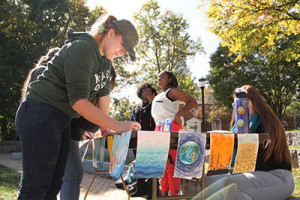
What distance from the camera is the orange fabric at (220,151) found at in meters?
2.05

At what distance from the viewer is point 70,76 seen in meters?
1.53

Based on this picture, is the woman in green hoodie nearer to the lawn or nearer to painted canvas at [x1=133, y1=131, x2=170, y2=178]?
painted canvas at [x1=133, y1=131, x2=170, y2=178]

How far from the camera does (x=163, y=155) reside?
71.0 inches

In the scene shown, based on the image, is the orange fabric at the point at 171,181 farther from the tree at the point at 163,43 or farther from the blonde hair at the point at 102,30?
the tree at the point at 163,43

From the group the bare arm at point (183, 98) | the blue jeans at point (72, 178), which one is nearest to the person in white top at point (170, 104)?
the bare arm at point (183, 98)

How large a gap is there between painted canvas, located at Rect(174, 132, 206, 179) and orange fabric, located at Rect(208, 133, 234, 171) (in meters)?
0.08

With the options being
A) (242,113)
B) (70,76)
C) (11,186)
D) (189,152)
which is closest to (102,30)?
(70,76)

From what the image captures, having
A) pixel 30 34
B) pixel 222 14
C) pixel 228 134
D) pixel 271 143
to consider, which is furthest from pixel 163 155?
pixel 30 34

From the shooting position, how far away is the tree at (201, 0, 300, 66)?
326 inches

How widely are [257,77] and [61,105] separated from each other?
25.4 m

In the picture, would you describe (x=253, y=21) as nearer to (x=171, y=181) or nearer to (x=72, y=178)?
(x=171, y=181)

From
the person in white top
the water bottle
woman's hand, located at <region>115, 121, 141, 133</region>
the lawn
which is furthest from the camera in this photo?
the lawn

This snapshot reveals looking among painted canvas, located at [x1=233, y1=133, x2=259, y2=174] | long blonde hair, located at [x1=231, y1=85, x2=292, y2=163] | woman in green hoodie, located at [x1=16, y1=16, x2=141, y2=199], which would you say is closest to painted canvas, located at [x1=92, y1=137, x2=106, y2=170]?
woman in green hoodie, located at [x1=16, y1=16, x2=141, y2=199]

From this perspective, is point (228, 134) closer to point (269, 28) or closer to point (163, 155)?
point (163, 155)
